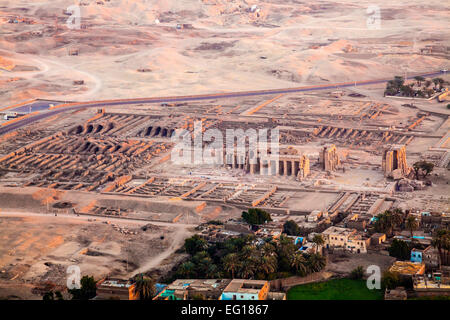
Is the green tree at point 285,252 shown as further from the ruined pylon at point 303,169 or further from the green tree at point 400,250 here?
the ruined pylon at point 303,169

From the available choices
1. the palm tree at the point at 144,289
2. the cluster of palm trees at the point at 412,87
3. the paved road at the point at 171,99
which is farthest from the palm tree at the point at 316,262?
the cluster of palm trees at the point at 412,87

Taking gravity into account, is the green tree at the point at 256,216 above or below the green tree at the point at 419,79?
above

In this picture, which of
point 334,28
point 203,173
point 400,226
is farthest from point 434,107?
point 334,28

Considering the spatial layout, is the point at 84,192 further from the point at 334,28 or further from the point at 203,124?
the point at 334,28

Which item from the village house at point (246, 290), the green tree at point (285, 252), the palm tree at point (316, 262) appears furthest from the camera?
the green tree at point (285, 252)

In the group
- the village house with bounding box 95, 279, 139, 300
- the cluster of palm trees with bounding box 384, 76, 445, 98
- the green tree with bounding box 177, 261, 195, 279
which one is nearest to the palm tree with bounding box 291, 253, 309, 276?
the green tree with bounding box 177, 261, 195, 279
